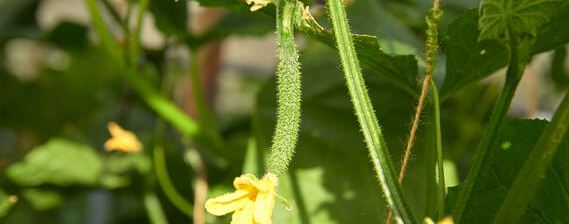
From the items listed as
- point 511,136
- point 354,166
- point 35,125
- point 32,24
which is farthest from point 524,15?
point 35,125

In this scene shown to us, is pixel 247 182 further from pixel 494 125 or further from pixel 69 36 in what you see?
pixel 69 36

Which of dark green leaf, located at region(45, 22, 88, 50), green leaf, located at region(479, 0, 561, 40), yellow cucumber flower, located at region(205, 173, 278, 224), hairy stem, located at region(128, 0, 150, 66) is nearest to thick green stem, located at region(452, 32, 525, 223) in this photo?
green leaf, located at region(479, 0, 561, 40)

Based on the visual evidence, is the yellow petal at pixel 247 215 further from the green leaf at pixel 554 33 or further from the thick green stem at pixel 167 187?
the thick green stem at pixel 167 187

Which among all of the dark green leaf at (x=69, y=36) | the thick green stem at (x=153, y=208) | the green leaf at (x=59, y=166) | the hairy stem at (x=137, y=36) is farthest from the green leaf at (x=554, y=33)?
the dark green leaf at (x=69, y=36)

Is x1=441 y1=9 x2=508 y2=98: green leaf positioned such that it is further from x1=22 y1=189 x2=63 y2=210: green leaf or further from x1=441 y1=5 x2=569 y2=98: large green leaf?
x1=22 y1=189 x2=63 y2=210: green leaf

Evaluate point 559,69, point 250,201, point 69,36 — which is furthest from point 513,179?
point 69,36
